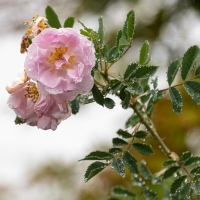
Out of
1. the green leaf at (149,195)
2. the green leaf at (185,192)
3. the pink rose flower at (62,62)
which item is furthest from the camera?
the green leaf at (149,195)

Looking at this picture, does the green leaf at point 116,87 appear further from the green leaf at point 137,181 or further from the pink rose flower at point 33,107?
the green leaf at point 137,181

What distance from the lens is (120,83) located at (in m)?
0.68

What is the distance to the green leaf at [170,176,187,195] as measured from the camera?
0.73m

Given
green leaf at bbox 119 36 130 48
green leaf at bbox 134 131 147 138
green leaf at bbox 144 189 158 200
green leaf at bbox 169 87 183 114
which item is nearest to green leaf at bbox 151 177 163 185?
Answer: green leaf at bbox 144 189 158 200

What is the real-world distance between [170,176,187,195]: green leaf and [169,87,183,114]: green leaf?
0.14m

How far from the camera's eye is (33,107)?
652 millimetres

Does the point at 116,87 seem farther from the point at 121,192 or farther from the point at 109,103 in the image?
the point at 121,192

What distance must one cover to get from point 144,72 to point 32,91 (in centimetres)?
19

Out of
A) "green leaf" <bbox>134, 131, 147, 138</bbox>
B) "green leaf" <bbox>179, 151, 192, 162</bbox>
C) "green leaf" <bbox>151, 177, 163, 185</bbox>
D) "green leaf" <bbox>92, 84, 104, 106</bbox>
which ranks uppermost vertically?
"green leaf" <bbox>92, 84, 104, 106</bbox>

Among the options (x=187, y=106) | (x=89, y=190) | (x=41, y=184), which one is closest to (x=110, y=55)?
(x=187, y=106)

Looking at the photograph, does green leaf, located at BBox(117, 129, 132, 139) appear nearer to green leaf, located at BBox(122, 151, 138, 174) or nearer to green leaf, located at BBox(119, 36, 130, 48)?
green leaf, located at BBox(122, 151, 138, 174)

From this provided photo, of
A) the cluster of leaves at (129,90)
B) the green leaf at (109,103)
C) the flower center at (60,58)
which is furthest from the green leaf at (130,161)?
the flower center at (60,58)

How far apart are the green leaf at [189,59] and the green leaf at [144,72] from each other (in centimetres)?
9

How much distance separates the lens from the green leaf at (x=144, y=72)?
655mm
